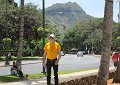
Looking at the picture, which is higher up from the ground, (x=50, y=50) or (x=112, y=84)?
(x=50, y=50)

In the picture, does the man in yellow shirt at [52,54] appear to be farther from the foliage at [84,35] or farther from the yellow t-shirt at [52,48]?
the foliage at [84,35]

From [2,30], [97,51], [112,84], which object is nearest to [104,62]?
[112,84]

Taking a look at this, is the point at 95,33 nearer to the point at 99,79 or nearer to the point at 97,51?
the point at 97,51

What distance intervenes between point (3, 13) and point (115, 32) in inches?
2357

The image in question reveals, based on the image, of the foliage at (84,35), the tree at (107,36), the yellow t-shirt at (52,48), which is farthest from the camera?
the foliage at (84,35)

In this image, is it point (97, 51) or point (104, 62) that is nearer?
point (104, 62)

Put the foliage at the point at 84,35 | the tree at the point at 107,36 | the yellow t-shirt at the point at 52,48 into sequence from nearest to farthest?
the tree at the point at 107,36 → the yellow t-shirt at the point at 52,48 → the foliage at the point at 84,35

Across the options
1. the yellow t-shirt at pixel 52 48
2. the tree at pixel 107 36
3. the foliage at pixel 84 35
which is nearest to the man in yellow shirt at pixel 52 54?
the yellow t-shirt at pixel 52 48

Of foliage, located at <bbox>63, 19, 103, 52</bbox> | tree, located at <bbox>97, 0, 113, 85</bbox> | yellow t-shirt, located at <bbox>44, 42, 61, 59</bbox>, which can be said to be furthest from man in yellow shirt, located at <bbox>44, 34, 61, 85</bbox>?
foliage, located at <bbox>63, 19, 103, 52</bbox>

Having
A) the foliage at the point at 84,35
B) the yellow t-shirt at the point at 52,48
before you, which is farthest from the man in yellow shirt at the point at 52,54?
the foliage at the point at 84,35

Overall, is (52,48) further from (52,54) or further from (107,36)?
(107,36)

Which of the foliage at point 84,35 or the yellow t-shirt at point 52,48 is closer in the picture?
the yellow t-shirt at point 52,48

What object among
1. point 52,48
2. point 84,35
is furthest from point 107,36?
point 84,35

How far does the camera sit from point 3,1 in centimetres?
6250
